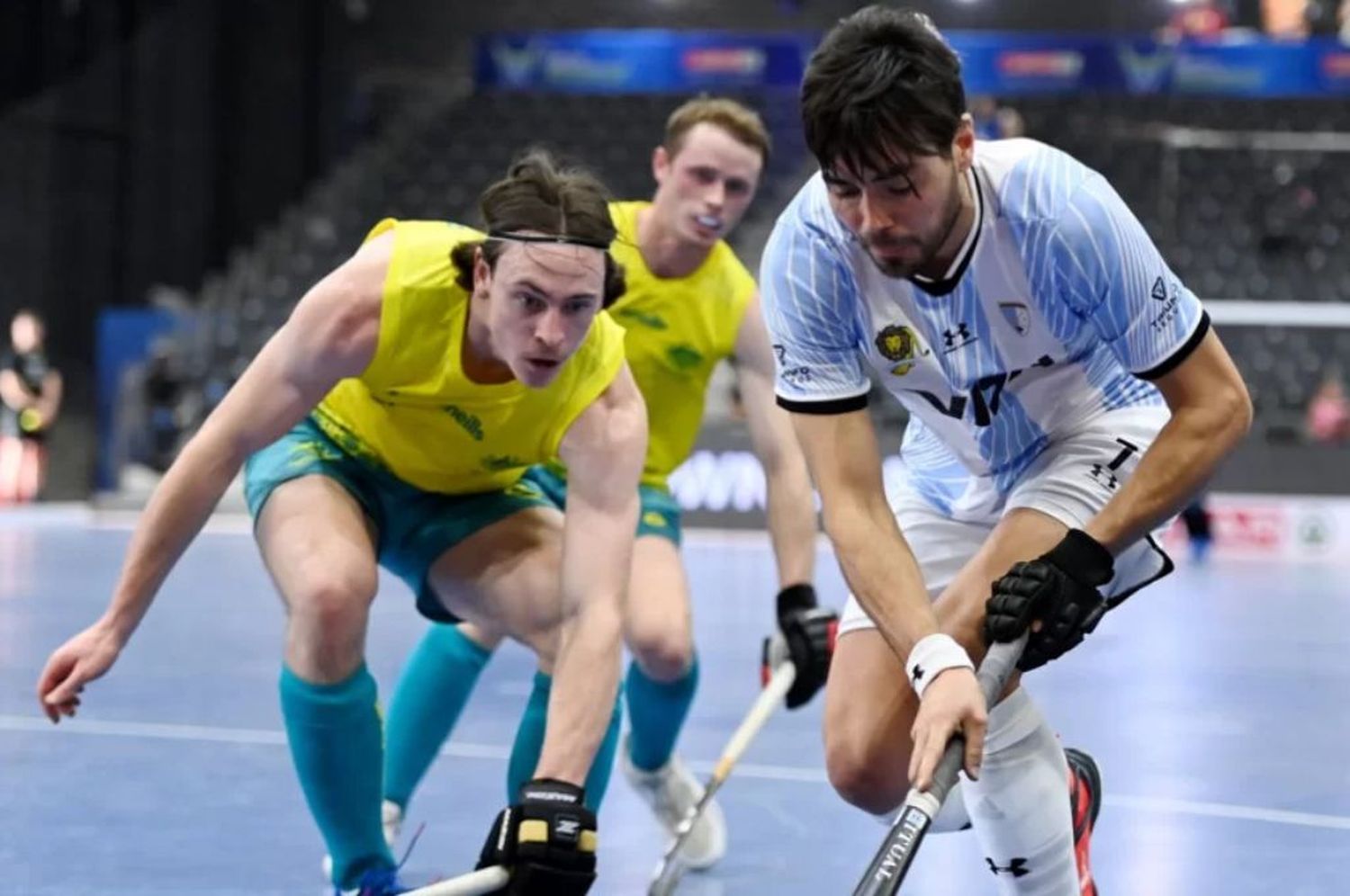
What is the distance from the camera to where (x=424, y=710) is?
173 inches

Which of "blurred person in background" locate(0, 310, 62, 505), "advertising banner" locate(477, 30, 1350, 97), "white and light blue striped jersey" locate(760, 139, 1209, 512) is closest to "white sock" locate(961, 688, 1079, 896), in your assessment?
"white and light blue striped jersey" locate(760, 139, 1209, 512)

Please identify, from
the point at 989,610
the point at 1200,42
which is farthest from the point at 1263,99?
the point at 989,610

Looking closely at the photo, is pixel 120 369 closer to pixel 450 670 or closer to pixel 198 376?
pixel 198 376

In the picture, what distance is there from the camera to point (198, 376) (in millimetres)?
15305

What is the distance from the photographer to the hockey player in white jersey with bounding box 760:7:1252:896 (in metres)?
2.75

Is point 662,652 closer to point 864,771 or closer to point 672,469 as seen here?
point 672,469

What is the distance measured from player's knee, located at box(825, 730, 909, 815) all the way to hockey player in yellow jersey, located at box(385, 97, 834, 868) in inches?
38.9

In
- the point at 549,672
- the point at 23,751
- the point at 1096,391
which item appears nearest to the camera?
the point at 1096,391

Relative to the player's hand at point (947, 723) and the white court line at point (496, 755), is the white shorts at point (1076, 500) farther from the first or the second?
the white court line at point (496, 755)

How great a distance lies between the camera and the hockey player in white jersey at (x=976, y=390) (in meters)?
2.75

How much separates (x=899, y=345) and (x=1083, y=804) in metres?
1.00

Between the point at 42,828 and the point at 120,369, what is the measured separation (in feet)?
38.3

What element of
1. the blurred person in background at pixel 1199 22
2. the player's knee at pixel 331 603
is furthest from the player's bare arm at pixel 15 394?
the player's knee at pixel 331 603

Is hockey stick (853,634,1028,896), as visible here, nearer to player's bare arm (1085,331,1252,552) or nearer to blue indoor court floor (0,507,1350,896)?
player's bare arm (1085,331,1252,552)
